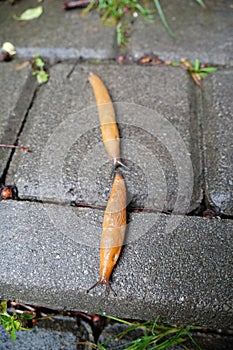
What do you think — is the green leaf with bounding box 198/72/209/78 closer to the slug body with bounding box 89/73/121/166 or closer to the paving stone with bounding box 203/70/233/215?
the paving stone with bounding box 203/70/233/215

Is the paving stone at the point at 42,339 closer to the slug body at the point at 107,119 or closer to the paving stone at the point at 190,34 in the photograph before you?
the slug body at the point at 107,119

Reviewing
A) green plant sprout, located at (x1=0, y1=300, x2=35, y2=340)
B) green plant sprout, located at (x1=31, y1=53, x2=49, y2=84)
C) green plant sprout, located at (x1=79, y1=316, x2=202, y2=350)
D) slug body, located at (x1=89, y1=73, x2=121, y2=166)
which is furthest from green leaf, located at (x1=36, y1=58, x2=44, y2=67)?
green plant sprout, located at (x1=79, y1=316, x2=202, y2=350)

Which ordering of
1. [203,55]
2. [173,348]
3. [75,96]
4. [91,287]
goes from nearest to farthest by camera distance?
[91,287], [173,348], [75,96], [203,55]

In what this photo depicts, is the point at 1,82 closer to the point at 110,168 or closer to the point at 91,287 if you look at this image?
the point at 110,168

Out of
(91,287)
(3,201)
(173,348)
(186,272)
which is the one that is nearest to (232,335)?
(173,348)

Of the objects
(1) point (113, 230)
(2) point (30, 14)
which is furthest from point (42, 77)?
(1) point (113, 230)

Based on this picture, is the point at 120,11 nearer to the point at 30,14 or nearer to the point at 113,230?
the point at 30,14
